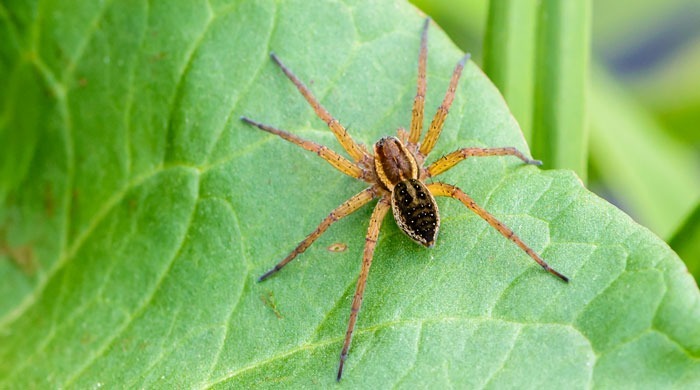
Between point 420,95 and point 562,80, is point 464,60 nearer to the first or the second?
point 420,95

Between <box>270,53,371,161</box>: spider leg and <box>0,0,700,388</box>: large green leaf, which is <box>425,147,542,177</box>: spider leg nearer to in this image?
<box>0,0,700,388</box>: large green leaf

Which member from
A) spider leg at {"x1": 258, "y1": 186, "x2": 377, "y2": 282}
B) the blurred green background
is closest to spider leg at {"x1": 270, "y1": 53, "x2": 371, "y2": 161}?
spider leg at {"x1": 258, "y1": 186, "x2": 377, "y2": 282}

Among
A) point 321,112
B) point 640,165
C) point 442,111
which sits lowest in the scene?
point 640,165

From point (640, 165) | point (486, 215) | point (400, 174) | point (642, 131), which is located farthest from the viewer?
point (642, 131)

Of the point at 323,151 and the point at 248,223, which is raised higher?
the point at 323,151

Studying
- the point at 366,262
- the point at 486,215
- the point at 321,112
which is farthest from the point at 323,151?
the point at 486,215

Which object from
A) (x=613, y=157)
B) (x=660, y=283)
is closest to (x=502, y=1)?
(x=660, y=283)

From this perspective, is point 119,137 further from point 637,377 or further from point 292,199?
point 637,377
